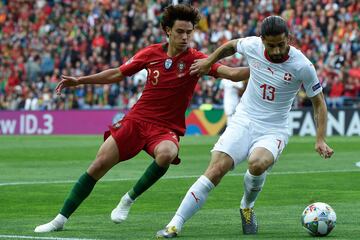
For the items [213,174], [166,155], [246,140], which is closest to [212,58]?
[246,140]

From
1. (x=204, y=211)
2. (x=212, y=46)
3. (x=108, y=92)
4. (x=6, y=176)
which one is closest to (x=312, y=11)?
(x=212, y=46)

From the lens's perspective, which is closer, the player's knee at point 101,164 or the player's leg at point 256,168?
the player's leg at point 256,168

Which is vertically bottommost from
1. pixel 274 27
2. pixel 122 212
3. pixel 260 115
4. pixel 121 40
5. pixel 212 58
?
pixel 121 40

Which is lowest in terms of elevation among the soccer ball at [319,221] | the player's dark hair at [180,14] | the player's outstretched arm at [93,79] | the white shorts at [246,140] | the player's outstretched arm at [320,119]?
Answer: the soccer ball at [319,221]

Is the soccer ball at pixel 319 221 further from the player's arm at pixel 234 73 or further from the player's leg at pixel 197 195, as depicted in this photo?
the player's arm at pixel 234 73

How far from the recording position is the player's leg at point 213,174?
963cm

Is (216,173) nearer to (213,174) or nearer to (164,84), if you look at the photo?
(213,174)

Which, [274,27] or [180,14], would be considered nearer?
[274,27]

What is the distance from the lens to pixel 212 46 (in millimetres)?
36219

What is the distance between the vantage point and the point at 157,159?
34.6 feet

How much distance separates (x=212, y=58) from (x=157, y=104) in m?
0.93

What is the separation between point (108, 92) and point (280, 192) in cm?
2234

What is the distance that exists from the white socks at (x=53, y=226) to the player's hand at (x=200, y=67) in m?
1.99

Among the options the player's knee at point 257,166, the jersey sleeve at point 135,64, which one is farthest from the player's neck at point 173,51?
the player's knee at point 257,166
